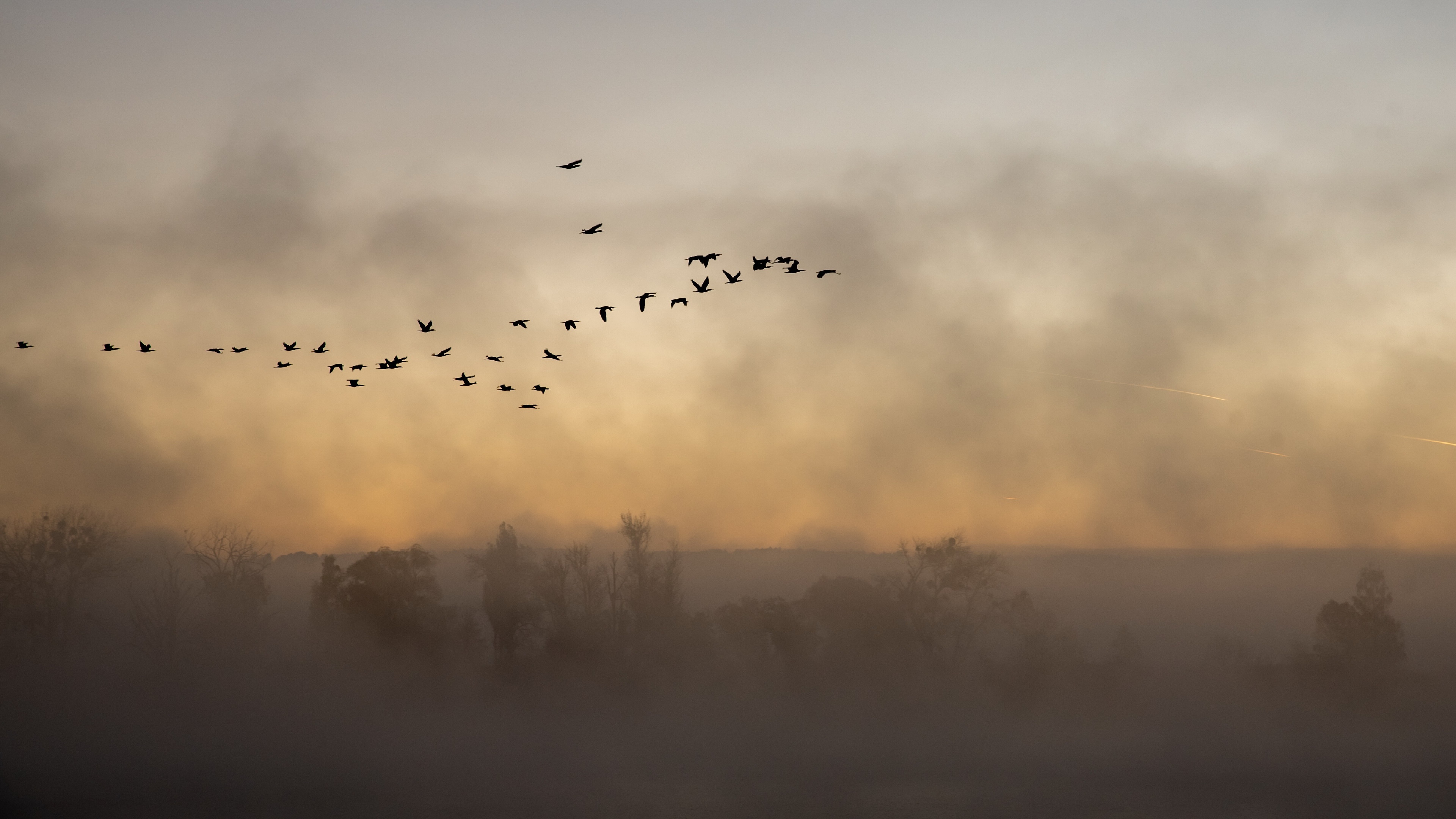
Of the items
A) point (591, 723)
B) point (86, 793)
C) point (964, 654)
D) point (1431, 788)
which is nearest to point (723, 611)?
point (591, 723)

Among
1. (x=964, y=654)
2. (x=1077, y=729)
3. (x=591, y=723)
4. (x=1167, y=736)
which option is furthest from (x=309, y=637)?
(x=1167, y=736)

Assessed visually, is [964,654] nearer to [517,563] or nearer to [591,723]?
[591,723]

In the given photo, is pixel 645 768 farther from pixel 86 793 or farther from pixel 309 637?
pixel 86 793

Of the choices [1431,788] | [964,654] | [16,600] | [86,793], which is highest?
[16,600]

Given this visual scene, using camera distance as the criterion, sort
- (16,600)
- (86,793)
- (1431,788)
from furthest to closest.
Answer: (1431,788)
(86,793)
(16,600)

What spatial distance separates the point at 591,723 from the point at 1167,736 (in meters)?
64.2

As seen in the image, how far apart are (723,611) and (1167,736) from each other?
178 ft

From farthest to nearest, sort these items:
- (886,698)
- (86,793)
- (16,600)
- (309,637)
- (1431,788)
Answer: (886,698) < (1431,788) < (309,637) < (86,793) < (16,600)

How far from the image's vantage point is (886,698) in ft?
302

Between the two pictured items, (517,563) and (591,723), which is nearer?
(517,563)

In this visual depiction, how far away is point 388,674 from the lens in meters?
81.1

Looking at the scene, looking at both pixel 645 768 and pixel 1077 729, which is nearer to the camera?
pixel 645 768

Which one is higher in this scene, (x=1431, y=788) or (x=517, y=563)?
(x=517, y=563)

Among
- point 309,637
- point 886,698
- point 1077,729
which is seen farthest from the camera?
point 1077,729
